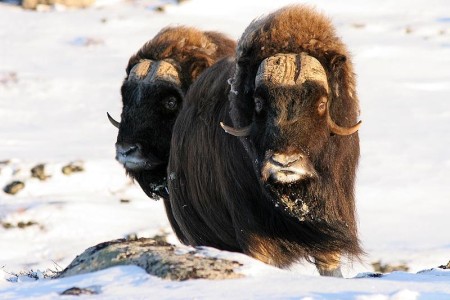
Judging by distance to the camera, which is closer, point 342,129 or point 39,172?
point 342,129

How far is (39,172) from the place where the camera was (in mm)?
10852

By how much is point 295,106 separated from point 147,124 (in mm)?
1603

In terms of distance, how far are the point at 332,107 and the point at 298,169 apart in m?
0.42

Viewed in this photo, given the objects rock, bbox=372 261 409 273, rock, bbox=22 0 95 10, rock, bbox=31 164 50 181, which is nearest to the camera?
rock, bbox=372 261 409 273

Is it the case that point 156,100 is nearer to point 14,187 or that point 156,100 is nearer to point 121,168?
point 14,187

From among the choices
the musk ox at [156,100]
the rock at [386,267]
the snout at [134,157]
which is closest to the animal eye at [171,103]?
the musk ox at [156,100]

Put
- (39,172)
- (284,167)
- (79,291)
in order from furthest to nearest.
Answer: (39,172)
(284,167)
(79,291)

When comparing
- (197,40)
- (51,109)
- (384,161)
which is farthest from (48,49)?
(197,40)

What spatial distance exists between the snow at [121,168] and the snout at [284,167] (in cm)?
39

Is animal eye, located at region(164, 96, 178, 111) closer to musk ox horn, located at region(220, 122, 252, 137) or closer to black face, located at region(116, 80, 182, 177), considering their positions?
black face, located at region(116, 80, 182, 177)

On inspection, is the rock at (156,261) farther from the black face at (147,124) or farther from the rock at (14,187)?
the rock at (14,187)

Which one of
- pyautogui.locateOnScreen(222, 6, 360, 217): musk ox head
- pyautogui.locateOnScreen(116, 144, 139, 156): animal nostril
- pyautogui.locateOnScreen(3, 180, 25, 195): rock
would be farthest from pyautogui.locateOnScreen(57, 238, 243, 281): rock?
pyautogui.locateOnScreen(3, 180, 25, 195): rock

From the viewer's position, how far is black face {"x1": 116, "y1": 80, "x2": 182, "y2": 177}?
18.5 feet

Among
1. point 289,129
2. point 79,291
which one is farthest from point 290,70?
point 79,291
